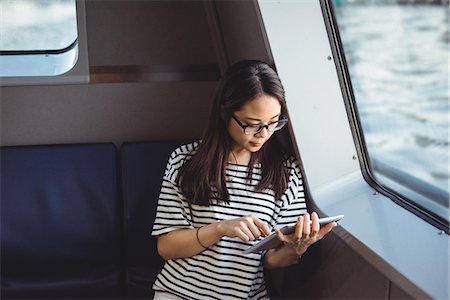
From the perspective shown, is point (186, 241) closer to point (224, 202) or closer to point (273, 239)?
point (224, 202)

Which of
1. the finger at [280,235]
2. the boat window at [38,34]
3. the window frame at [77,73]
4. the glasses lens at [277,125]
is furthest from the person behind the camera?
the boat window at [38,34]

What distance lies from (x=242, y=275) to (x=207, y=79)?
1.24 meters

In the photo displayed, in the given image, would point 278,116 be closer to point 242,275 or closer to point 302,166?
point 302,166

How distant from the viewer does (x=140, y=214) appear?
9.23 ft

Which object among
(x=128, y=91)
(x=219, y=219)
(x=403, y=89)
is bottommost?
(x=219, y=219)

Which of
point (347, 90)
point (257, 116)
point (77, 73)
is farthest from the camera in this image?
point (77, 73)

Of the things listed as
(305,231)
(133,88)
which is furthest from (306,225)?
(133,88)

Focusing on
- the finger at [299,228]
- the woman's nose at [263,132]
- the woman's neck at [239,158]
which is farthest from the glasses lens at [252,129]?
the finger at [299,228]

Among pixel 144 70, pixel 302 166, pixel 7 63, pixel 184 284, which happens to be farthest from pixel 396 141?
pixel 7 63

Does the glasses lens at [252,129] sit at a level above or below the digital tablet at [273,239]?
above

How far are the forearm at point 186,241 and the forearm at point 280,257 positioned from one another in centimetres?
21

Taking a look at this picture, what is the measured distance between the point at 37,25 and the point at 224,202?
1.55m

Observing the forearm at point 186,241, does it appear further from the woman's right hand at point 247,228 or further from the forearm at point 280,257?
the forearm at point 280,257

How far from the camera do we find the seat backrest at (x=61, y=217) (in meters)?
2.78
